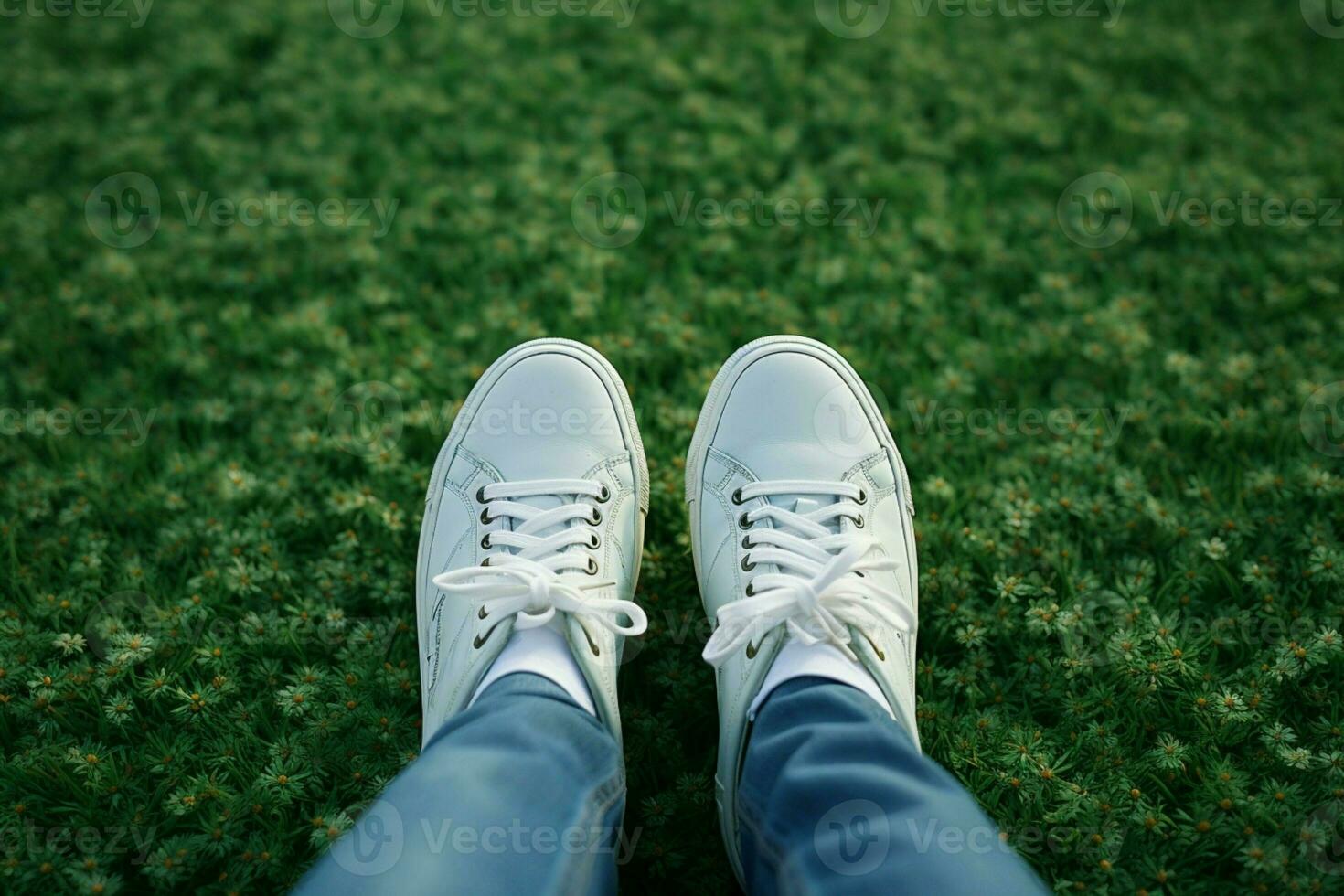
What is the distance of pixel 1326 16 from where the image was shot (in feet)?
10.3

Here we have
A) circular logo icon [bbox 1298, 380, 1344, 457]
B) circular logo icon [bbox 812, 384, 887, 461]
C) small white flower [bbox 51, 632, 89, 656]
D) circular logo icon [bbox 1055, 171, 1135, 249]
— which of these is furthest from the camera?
circular logo icon [bbox 1055, 171, 1135, 249]

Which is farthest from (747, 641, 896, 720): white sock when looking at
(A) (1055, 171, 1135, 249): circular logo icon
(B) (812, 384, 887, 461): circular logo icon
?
(A) (1055, 171, 1135, 249): circular logo icon

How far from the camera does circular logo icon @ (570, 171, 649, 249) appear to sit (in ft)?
8.53

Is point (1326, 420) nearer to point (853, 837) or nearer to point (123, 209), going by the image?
point (853, 837)

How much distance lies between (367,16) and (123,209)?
3.79 ft

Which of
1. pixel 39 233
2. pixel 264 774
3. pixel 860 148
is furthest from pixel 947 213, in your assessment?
pixel 39 233

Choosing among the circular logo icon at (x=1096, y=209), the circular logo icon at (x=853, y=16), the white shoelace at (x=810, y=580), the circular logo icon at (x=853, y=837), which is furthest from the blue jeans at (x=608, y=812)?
the circular logo icon at (x=853, y=16)

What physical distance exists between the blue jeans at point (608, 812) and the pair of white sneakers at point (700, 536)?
0.09 meters

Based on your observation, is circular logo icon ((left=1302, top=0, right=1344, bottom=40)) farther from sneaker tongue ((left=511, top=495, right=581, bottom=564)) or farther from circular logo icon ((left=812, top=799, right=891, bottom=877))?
circular logo icon ((left=812, top=799, right=891, bottom=877))

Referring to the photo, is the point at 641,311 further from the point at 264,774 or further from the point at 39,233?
the point at 39,233

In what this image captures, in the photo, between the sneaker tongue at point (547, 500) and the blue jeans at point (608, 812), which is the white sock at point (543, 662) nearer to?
the blue jeans at point (608, 812)

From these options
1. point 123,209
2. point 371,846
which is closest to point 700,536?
point 371,846

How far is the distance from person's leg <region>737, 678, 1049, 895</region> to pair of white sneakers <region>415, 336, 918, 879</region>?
10 centimetres

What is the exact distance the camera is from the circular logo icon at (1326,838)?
1.59 m
